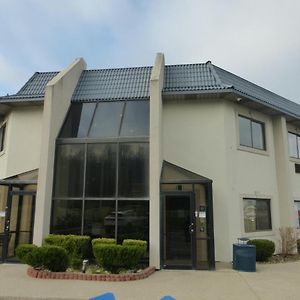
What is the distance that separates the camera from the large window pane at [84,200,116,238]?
41.9 ft

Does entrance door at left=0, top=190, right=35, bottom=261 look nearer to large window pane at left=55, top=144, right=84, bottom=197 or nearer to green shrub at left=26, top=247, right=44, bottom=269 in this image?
large window pane at left=55, top=144, right=84, bottom=197

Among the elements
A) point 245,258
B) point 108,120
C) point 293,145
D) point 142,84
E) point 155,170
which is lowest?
point 245,258

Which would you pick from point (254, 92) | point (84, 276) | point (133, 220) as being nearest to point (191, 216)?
point (133, 220)

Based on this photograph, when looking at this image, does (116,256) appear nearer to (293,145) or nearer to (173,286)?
(173,286)

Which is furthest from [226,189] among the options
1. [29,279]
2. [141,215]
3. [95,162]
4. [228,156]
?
[29,279]

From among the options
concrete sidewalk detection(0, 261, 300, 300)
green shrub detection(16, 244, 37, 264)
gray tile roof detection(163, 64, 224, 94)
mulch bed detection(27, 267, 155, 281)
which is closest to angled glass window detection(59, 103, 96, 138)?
gray tile roof detection(163, 64, 224, 94)

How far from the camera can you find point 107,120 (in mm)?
14453

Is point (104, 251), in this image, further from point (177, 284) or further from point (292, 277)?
point (292, 277)

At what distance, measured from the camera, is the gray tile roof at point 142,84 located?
14953 mm

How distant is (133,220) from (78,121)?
4.93 m

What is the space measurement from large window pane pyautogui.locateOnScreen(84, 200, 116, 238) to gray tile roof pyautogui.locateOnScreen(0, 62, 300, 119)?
15.7ft

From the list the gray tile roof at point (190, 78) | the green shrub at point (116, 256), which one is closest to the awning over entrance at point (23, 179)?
the green shrub at point (116, 256)

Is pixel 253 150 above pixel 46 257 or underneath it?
above

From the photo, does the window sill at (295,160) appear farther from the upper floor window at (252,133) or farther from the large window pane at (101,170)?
the large window pane at (101,170)
